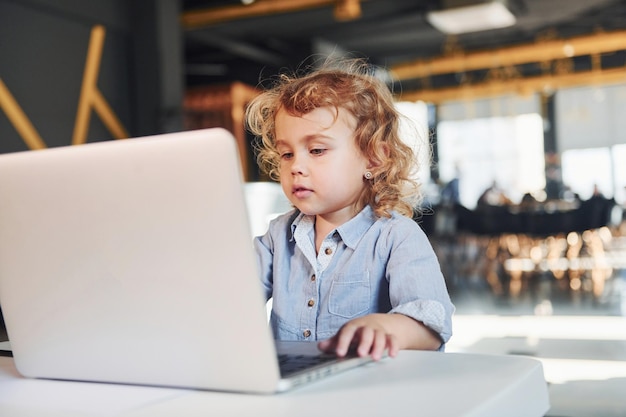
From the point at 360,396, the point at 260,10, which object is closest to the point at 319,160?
the point at 360,396

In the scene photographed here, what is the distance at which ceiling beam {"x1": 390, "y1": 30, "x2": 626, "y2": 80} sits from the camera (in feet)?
28.5

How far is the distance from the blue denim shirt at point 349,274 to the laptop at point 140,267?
1.00ft

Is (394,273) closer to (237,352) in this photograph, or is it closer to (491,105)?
(237,352)

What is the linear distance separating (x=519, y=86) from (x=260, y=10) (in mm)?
4190

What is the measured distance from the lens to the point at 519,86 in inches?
397

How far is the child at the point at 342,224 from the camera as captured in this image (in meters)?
1.07

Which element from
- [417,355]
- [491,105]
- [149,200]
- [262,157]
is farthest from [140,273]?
[491,105]

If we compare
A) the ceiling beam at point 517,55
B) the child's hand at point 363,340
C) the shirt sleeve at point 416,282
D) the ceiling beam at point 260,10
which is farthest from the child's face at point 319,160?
the ceiling beam at point 517,55

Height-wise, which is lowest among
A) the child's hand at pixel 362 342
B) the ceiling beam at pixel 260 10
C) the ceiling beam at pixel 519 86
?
the child's hand at pixel 362 342

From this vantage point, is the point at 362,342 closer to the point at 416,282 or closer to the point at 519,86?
the point at 416,282

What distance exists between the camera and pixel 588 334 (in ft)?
13.8

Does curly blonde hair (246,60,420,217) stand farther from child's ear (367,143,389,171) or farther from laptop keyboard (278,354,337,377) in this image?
laptop keyboard (278,354,337,377)

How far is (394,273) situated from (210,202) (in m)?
0.49

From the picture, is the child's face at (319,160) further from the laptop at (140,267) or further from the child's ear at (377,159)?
the laptop at (140,267)
